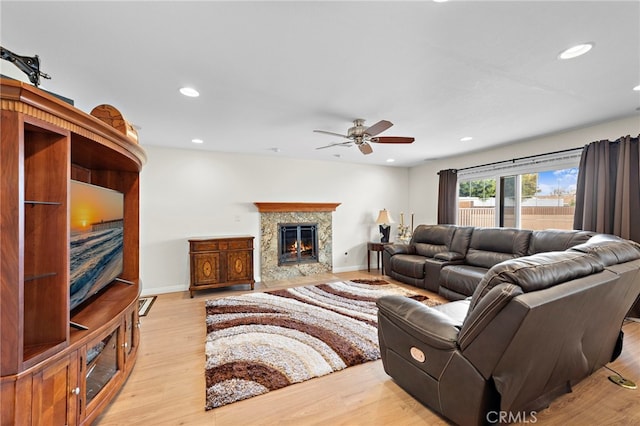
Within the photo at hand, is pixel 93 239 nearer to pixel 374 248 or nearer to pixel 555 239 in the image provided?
pixel 374 248

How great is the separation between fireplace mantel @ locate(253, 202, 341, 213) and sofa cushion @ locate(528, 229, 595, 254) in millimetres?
3321

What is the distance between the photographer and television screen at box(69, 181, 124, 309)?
1583 mm

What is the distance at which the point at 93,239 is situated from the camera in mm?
1824

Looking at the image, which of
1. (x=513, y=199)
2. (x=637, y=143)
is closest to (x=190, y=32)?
(x=637, y=143)

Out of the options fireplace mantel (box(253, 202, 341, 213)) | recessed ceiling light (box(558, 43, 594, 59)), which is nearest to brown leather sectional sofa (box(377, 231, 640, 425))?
recessed ceiling light (box(558, 43, 594, 59))

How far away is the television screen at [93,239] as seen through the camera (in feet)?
5.19

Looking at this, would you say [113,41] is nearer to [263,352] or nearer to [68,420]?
[68,420]

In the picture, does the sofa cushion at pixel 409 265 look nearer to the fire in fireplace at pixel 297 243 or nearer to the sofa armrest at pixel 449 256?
the sofa armrest at pixel 449 256

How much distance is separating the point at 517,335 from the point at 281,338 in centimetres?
207

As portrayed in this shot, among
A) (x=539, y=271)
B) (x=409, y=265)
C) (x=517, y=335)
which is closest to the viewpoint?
(x=517, y=335)

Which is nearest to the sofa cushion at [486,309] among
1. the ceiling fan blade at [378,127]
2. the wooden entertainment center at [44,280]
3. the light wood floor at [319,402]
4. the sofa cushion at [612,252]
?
the light wood floor at [319,402]

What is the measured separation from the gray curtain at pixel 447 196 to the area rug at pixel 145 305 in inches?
214

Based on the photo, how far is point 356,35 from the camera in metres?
1.61

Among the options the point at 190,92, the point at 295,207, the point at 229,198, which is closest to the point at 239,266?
the point at 229,198
